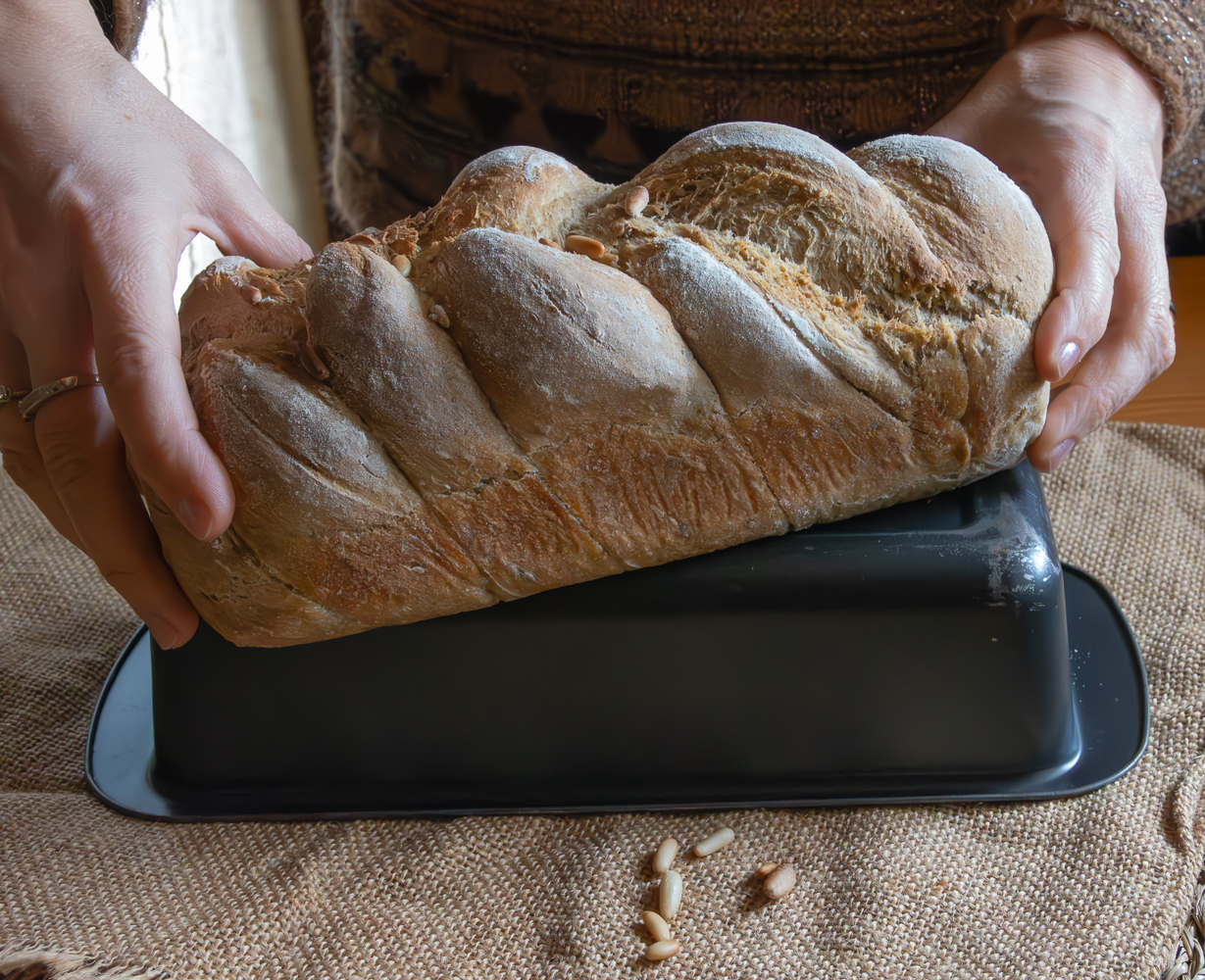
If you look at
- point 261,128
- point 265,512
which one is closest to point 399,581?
point 265,512

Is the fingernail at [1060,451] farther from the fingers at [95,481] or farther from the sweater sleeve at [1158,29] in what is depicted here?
the fingers at [95,481]

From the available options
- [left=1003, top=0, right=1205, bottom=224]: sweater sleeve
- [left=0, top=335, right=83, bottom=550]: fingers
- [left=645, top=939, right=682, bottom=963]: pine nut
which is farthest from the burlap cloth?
[left=1003, top=0, right=1205, bottom=224]: sweater sleeve

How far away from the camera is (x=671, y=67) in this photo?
1559mm

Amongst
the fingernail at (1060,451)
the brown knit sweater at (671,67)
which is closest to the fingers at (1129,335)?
the fingernail at (1060,451)

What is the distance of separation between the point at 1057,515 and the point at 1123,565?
141mm

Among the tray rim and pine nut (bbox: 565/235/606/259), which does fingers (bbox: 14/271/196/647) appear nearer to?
the tray rim

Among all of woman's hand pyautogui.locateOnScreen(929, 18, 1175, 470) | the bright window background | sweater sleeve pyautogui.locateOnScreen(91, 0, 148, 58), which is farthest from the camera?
the bright window background

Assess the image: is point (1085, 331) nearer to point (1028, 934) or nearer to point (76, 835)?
point (1028, 934)

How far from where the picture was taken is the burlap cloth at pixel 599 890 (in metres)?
0.91

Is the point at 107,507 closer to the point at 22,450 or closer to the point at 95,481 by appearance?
the point at 95,481

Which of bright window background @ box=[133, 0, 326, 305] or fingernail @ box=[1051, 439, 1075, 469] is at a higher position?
bright window background @ box=[133, 0, 326, 305]

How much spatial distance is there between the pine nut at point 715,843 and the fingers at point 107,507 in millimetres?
572

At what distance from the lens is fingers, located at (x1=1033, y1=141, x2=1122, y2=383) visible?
1040 millimetres

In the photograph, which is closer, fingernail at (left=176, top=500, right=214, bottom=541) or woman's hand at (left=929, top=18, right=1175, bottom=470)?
fingernail at (left=176, top=500, right=214, bottom=541)
